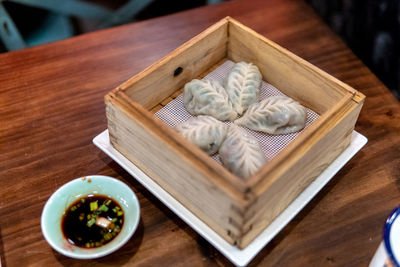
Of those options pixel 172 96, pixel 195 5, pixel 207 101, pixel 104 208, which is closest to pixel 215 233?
pixel 104 208

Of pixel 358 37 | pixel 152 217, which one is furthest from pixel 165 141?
pixel 358 37

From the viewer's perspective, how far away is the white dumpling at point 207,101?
1816mm

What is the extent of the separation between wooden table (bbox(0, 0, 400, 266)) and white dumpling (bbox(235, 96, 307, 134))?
0.86 ft

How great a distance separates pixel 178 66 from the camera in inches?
73.1

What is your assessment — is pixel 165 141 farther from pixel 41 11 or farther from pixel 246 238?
pixel 41 11

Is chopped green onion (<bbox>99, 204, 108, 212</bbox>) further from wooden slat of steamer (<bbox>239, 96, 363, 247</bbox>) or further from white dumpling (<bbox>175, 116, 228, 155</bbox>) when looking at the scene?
wooden slat of steamer (<bbox>239, 96, 363, 247</bbox>)

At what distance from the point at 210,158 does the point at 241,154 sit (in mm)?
199

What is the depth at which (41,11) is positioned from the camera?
127 inches

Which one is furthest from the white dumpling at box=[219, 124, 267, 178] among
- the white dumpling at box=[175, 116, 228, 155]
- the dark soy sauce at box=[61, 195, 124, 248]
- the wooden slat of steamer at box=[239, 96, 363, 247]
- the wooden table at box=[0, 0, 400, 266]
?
the dark soy sauce at box=[61, 195, 124, 248]

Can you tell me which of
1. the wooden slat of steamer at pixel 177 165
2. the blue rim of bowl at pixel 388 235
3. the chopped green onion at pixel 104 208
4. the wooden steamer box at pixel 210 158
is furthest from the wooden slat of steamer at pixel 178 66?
the blue rim of bowl at pixel 388 235

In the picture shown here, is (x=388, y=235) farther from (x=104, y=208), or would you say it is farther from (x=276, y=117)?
(x=104, y=208)

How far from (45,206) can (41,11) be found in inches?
78.8

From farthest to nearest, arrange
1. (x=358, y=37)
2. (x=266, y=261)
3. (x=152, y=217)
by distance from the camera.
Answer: (x=358, y=37), (x=152, y=217), (x=266, y=261)

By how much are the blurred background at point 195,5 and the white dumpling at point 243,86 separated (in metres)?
1.15
